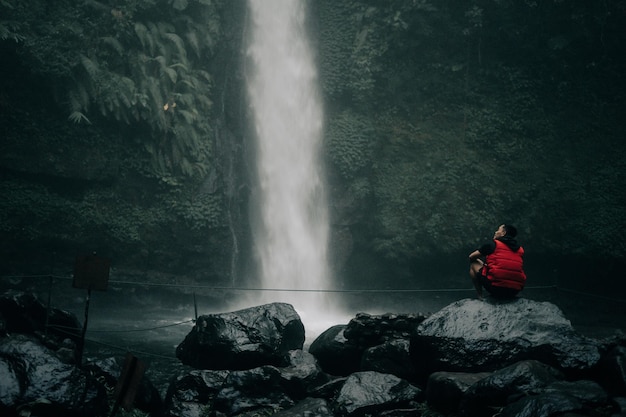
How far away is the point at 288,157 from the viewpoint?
18.7 meters

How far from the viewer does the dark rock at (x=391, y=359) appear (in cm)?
729

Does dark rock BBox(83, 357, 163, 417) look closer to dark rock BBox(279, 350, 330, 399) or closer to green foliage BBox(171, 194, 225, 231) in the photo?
dark rock BBox(279, 350, 330, 399)

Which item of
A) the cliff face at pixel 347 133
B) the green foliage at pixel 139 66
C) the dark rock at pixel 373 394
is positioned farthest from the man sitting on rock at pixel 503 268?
the green foliage at pixel 139 66

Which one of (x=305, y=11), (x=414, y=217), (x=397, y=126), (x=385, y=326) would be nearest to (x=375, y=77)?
(x=397, y=126)

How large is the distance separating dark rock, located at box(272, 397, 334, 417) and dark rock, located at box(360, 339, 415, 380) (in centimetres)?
122

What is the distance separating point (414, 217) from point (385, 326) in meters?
10.2

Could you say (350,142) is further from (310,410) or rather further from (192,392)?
(310,410)

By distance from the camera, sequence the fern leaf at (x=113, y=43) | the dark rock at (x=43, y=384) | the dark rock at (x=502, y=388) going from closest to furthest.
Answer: the dark rock at (x=502, y=388)
the dark rock at (x=43, y=384)
the fern leaf at (x=113, y=43)

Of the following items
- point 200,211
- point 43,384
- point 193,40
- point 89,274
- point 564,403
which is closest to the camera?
point 564,403

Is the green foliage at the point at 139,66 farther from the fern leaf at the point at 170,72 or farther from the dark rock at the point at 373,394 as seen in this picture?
the dark rock at the point at 373,394

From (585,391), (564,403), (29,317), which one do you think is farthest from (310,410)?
(29,317)

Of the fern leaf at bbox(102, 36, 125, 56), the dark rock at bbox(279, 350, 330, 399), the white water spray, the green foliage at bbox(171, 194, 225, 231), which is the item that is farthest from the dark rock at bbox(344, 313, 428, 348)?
the fern leaf at bbox(102, 36, 125, 56)

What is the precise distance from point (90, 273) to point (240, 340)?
101 inches

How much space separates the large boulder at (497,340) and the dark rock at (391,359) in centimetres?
27
